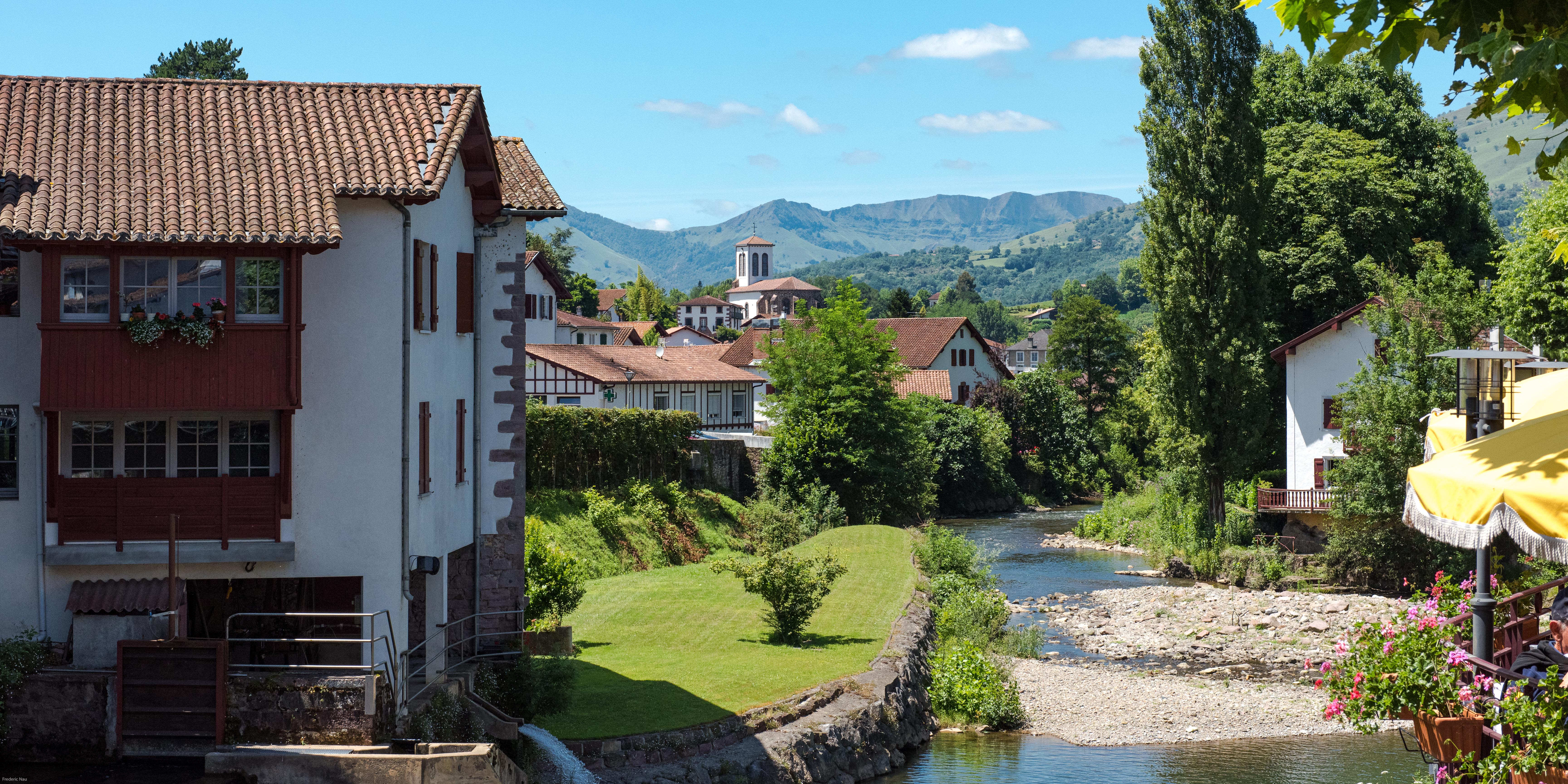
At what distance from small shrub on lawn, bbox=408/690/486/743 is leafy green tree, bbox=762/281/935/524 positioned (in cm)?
3121

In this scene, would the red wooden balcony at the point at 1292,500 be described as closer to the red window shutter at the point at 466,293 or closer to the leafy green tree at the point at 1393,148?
the leafy green tree at the point at 1393,148

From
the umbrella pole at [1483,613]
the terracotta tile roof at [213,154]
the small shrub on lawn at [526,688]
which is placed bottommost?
the small shrub on lawn at [526,688]

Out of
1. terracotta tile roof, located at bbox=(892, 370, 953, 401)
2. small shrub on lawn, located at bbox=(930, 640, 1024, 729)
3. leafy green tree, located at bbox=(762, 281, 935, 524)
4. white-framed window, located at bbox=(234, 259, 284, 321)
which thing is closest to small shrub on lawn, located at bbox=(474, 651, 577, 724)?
white-framed window, located at bbox=(234, 259, 284, 321)

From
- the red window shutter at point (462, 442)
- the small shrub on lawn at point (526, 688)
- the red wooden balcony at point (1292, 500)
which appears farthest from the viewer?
the red wooden balcony at point (1292, 500)

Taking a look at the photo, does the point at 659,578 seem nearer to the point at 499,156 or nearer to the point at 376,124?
the point at 499,156

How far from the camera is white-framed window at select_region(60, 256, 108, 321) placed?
1442 centimetres

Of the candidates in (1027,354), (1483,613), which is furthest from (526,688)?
(1027,354)

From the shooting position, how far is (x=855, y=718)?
798 inches

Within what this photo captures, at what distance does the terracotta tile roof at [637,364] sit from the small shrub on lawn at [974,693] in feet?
98.0

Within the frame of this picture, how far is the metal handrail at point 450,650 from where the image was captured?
15.7m

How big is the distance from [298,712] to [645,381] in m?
43.5

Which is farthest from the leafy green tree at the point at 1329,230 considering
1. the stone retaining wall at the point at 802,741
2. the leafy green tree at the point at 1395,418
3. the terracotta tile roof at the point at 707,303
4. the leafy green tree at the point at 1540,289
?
the terracotta tile roof at the point at 707,303

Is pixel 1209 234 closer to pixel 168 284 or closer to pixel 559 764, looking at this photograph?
pixel 559 764

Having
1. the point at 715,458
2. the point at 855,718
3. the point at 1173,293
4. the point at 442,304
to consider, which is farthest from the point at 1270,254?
the point at 442,304
